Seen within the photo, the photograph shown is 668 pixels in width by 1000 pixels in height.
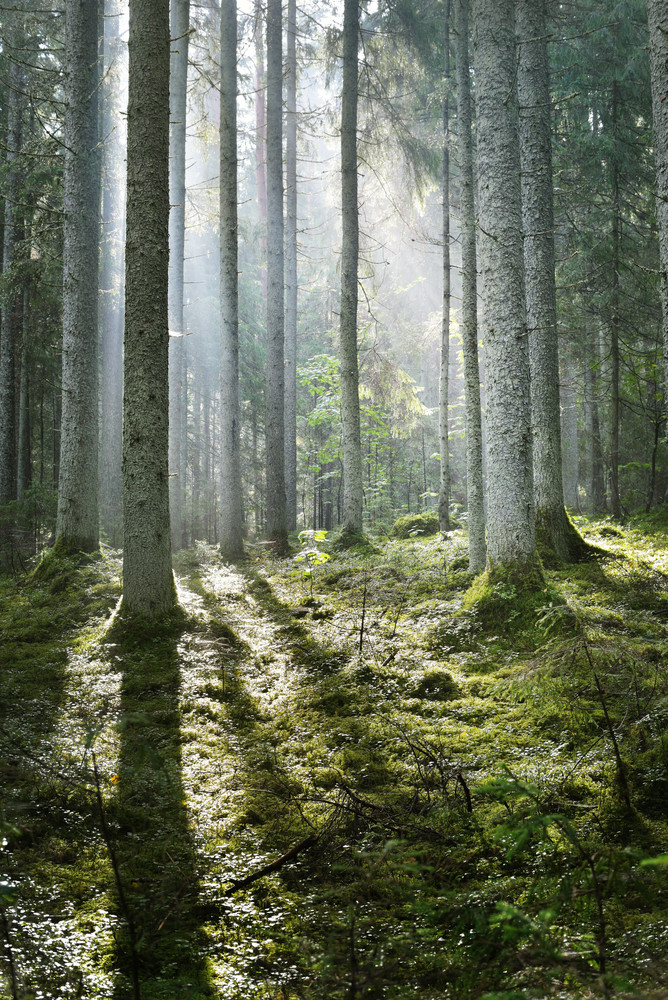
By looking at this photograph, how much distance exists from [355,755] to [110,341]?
21.3 metres

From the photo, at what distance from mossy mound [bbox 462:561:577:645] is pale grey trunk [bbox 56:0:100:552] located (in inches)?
242

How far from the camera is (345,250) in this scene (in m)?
12.6

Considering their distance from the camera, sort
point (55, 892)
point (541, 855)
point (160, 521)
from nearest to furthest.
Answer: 1. point (55, 892)
2. point (541, 855)
3. point (160, 521)

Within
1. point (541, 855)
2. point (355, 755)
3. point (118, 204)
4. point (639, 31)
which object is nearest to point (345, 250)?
point (639, 31)

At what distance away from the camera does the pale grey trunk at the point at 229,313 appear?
12.1 m

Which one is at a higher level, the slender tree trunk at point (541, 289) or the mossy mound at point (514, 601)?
the slender tree trunk at point (541, 289)

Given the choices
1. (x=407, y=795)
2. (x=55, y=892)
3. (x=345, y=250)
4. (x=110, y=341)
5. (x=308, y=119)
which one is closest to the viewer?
(x=55, y=892)

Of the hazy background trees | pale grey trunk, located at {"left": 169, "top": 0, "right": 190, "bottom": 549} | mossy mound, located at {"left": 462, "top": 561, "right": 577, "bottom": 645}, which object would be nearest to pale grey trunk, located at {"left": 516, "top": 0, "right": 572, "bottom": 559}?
the hazy background trees

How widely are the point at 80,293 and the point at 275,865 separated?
923cm

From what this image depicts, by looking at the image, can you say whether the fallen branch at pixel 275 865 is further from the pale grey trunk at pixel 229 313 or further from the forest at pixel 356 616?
the pale grey trunk at pixel 229 313

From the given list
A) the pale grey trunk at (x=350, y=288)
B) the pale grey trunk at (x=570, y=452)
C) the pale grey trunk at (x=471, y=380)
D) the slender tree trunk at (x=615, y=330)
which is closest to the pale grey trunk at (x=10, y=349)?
the pale grey trunk at (x=350, y=288)

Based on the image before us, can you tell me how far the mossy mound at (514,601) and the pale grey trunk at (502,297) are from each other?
151 millimetres

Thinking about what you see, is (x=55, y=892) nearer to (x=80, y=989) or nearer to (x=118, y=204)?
(x=80, y=989)

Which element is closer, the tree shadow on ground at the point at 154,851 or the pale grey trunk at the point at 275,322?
the tree shadow on ground at the point at 154,851
